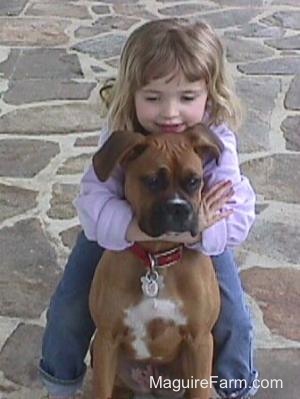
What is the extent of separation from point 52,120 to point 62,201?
87 centimetres

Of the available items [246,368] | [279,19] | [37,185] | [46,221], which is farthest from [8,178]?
[279,19]

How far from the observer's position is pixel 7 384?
275 centimetres

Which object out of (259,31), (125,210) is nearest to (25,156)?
(125,210)

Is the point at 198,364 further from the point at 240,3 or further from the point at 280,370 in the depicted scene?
the point at 240,3

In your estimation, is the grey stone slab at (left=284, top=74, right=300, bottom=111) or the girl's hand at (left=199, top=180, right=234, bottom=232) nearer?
the girl's hand at (left=199, top=180, right=234, bottom=232)

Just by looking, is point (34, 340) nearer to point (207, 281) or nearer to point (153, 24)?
point (207, 281)

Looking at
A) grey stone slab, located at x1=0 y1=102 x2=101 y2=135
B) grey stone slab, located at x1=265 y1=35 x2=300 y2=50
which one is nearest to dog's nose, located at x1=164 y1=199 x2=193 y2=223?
grey stone slab, located at x1=0 y1=102 x2=101 y2=135

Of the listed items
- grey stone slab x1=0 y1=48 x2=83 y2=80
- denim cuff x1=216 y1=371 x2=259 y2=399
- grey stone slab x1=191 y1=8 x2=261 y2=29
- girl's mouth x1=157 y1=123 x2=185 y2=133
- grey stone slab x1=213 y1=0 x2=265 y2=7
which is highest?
girl's mouth x1=157 y1=123 x2=185 y2=133

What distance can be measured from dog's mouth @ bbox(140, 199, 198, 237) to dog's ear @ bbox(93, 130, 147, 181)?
0.13m

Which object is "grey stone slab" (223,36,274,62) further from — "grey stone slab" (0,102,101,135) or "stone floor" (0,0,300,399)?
"grey stone slab" (0,102,101,135)

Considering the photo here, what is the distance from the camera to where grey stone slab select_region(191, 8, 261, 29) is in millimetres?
6172

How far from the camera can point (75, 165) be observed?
13.7 ft

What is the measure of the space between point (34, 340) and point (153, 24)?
3.36 ft

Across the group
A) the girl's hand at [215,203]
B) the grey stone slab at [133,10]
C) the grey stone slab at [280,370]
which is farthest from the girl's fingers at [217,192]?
the grey stone slab at [133,10]
